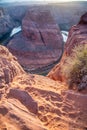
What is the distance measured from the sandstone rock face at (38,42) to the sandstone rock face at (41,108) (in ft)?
114

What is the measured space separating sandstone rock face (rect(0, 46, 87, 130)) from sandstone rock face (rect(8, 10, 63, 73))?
114 ft

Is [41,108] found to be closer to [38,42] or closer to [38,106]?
[38,106]

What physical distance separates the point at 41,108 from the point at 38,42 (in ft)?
138

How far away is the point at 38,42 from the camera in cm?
5138

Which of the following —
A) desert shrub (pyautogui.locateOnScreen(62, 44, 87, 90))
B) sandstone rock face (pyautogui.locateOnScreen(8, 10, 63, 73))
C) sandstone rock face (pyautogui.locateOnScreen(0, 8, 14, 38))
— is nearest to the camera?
desert shrub (pyautogui.locateOnScreen(62, 44, 87, 90))

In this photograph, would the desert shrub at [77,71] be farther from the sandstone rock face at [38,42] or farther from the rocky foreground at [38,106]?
the sandstone rock face at [38,42]

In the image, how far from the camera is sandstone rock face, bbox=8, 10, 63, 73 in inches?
1869

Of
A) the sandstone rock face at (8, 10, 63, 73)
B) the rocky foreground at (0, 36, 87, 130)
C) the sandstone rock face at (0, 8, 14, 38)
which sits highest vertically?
the rocky foreground at (0, 36, 87, 130)

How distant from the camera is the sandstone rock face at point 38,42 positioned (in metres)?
47.5

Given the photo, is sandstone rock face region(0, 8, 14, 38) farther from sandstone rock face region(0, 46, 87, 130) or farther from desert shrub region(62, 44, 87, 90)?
A: sandstone rock face region(0, 46, 87, 130)

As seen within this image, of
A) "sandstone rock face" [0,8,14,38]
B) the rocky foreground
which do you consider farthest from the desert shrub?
"sandstone rock face" [0,8,14,38]

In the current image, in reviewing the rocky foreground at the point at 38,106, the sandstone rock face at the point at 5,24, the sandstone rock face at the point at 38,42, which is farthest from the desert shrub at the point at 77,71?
the sandstone rock face at the point at 5,24

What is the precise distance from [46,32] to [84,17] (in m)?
33.8

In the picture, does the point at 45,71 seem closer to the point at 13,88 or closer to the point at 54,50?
the point at 54,50
